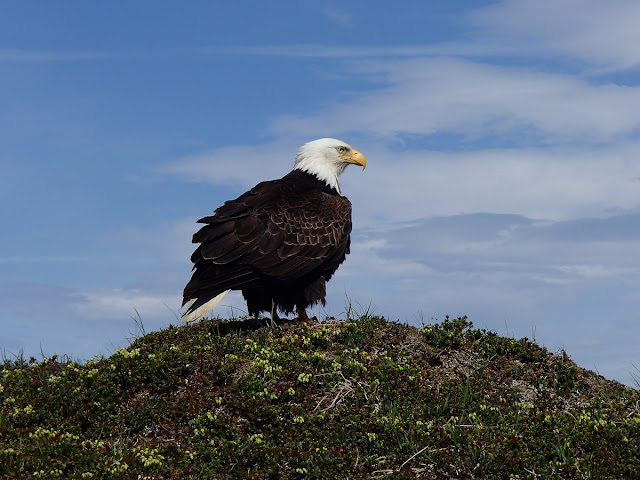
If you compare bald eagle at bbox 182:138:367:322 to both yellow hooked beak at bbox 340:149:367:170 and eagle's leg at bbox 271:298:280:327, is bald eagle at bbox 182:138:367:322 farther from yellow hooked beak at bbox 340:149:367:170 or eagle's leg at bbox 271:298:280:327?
yellow hooked beak at bbox 340:149:367:170

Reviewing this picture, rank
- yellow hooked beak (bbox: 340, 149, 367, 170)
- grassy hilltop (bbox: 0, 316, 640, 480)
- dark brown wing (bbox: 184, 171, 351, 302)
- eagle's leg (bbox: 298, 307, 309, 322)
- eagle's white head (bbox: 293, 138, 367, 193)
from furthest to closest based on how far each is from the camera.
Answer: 1. yellow hooked beak (bbox: 340, 149, 367, 170)
2. eagle's white head (bbox: 293, 138, 367, 193)
3. eagle's leg (bbox: 298, 307, 309, 322)
4. dark brown wing (bbox: 184, 171, 351, 302)
5. grassy hilltop (bbox: 0, 316, 640, 480)

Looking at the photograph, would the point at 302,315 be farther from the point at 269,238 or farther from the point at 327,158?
the point at 327,158

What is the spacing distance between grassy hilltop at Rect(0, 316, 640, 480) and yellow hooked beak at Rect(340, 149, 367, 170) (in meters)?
4.03

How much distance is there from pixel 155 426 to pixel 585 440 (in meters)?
5.19

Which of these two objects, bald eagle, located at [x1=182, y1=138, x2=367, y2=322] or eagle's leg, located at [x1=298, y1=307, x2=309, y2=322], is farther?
eagle's leg, located at [x1=298, y1=307, x2=309, y2=322]

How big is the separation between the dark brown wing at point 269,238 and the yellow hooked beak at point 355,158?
53.6 inches

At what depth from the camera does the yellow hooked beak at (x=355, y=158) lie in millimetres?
14094

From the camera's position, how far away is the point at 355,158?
1414 centimetres

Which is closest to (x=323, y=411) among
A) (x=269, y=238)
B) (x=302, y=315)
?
(x=302, y=315)

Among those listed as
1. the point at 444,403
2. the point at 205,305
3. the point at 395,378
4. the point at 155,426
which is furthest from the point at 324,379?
the point at 205,305

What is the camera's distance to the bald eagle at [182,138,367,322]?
11719 mm

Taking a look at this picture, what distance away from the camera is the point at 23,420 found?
355 inches

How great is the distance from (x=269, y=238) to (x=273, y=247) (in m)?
0.17

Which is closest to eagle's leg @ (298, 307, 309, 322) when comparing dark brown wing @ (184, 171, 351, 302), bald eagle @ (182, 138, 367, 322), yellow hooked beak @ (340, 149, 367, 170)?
bald eagle @ (182, 138, 367, 322)
